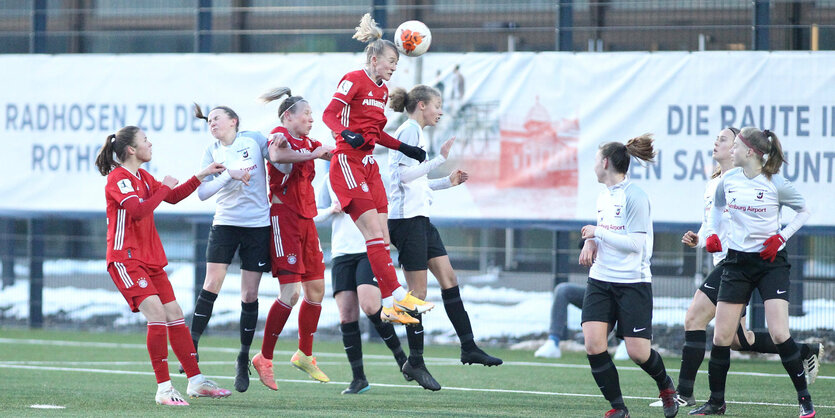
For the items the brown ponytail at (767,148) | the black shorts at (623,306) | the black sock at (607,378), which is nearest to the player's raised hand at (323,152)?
the black shorts at (623,306)

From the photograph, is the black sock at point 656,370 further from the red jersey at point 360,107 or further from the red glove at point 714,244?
the red jersey at point 360,107

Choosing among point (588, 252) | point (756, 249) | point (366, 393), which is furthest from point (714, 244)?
point (366, 393)

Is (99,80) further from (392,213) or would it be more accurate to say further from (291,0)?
(392,213)

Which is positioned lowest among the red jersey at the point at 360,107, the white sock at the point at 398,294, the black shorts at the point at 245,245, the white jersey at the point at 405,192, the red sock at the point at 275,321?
the red sock at the point at 275,321

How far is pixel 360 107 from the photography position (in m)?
7.50

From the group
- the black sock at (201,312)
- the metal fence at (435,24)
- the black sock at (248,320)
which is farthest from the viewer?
the metal fence at (435,24)

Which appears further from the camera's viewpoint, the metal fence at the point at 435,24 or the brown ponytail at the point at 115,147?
the metal fence at the point at 435,24

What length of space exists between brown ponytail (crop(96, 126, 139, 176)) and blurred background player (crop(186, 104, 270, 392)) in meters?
0.78

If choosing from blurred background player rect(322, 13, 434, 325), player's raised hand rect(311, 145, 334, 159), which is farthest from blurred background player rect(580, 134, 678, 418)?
player's raised hand rect(311, 145, 334, 159)

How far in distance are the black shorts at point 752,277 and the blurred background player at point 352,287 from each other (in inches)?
99.2

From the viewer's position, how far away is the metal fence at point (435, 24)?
11945 millimetres

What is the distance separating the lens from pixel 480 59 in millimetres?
12516

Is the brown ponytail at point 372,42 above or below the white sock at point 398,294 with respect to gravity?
above

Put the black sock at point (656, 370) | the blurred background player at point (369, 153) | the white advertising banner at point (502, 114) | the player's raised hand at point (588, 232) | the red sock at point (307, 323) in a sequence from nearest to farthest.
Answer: the player's raised hand at point (588, 232) < the black sock at point (656, 370) < the blurred background player at point (369, 153) < the red sock at point (307, 323) < the white advertising banner at point (502, 114)
